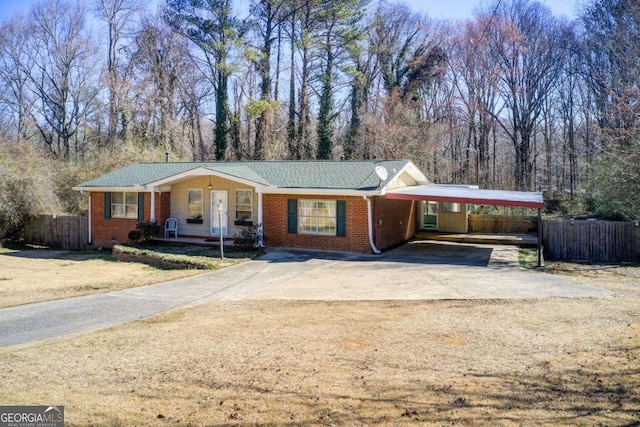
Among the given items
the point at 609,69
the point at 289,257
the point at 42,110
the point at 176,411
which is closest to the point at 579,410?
the point at 176,411

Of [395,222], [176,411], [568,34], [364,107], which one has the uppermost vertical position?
[568,34]

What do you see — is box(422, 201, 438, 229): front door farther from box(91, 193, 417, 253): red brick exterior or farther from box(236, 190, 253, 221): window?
box(236, 190, 253, 221): window

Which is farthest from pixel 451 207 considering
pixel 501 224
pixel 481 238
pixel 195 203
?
pixel 195 203

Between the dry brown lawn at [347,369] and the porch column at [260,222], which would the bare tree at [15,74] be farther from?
the dry brown lawn at [347,369]

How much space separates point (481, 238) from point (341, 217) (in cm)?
744

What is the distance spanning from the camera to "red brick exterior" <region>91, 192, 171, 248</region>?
65.2 feet

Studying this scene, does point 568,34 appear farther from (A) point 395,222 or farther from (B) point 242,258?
(B) point 242,258

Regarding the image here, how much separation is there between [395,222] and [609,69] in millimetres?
18167

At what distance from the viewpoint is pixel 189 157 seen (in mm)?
36750

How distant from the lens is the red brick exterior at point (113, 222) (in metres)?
19.9

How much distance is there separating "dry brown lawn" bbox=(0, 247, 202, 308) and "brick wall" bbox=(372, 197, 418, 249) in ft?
21.7

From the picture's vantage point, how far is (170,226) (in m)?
20.0

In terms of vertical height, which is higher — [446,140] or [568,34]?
[568,34]

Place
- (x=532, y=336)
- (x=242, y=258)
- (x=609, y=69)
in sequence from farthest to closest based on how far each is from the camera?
(x=609, y=69) < (x=242, y=258) < (x=532, y=336)
